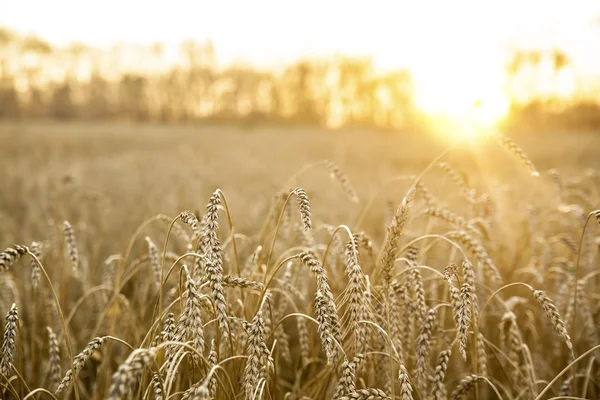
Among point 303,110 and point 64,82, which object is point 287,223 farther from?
point 64,82

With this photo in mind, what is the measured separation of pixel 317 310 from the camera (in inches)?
47.6

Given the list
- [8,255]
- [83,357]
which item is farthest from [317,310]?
[8,255]

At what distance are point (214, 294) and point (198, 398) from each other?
0.30 m

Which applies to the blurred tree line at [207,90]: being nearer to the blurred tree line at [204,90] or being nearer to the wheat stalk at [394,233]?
the blurred tree line at [204,90]

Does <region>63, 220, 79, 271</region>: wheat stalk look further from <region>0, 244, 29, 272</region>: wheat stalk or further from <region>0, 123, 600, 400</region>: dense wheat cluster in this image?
<region>0, 244, 29, 272</region>: wheat stalk

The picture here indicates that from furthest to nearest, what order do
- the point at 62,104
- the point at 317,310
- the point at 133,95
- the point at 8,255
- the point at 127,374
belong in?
the point at 133,95, the point at 62,104, the point at 317,310, the point at 8,255, the point at 127,374

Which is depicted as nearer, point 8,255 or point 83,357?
point 8,255

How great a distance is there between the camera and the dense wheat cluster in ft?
4.09

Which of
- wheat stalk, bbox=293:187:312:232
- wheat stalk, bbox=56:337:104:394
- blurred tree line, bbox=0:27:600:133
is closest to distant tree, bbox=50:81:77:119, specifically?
blurred tree line, bbox=0:27:600:133

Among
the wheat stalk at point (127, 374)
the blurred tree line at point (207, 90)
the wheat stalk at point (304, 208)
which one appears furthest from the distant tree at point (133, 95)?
the wheat stalk at point (127, 374)

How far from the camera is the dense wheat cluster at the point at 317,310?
125 centimetres

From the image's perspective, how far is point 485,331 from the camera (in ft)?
8.53

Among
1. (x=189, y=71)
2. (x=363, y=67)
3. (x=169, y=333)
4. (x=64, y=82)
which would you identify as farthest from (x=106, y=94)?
(x=169, y=333)

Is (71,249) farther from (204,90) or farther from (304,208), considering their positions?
(204,90)
